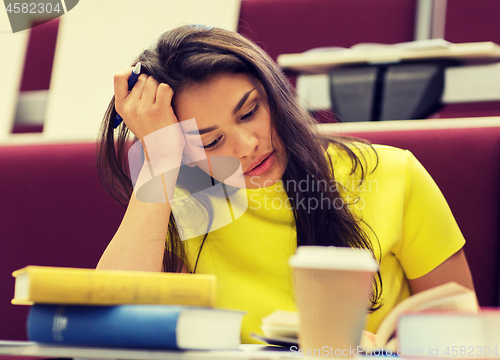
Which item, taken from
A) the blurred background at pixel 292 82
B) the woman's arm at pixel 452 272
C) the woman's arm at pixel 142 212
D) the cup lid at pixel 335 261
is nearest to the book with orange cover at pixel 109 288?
the cup lid at pixel 335 261

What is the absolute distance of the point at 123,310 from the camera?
1.31 ft

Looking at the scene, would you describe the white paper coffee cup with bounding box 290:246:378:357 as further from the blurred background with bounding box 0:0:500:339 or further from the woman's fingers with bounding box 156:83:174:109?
the blurred background with bounding box 0:0:500:339

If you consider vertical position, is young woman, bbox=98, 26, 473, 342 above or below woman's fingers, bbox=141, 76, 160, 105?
below

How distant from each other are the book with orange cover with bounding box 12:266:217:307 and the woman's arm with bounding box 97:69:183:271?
1.20 feet

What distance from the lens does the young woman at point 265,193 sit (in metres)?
0.81

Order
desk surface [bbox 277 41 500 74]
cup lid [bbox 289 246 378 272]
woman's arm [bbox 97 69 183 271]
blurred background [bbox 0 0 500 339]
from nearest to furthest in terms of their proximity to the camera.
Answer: cup lid [bbox 289 246 378 272] → woman's arm [bbox 97 69 183 271] → blurred background [bbox 0 0 500 339] → desk surface [bbox 277 41 500 74]

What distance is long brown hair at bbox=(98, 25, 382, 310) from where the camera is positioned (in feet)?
2.70

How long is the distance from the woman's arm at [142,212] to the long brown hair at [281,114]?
0.03 m

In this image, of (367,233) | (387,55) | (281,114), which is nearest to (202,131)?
(281,114)

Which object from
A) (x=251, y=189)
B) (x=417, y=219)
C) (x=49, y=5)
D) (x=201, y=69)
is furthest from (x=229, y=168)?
(x=49, y=5)

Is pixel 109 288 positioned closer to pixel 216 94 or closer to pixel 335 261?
pixel 335 261

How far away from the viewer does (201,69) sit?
2.63 ft

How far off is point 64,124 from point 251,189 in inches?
37.5

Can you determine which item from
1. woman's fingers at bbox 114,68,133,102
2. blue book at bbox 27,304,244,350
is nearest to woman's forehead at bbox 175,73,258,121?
woman's fingers at bbox 114,68,133,102
